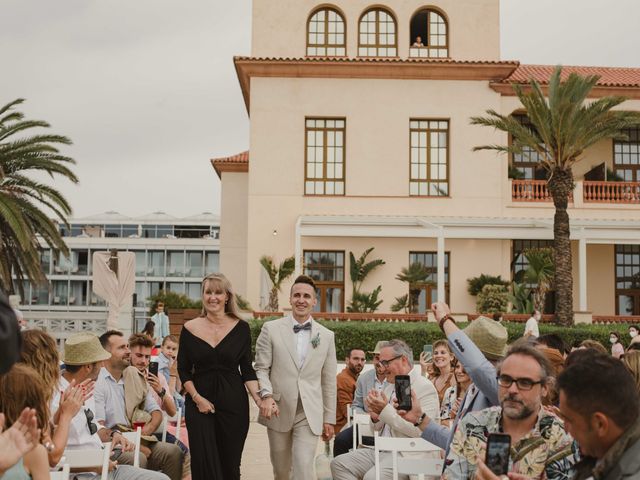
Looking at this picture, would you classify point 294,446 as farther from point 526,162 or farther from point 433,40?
point 526,162

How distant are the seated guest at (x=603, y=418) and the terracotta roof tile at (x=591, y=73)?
28.6m

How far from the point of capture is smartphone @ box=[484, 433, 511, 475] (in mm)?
3234

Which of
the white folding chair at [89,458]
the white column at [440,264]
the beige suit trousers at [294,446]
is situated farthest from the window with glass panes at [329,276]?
the white folding chair at [89,458]

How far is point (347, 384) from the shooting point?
9.73 metres

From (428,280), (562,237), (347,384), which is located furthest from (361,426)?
(428,280)

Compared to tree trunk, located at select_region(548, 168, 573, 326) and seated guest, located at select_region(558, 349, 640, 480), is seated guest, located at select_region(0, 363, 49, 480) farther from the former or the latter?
tree trunk, located at select_region(548, 168, 573, 326)

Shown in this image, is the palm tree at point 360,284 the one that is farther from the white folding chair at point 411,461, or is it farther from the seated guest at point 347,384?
the white folding chair at point 411,461

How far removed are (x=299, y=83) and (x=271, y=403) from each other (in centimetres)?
2466

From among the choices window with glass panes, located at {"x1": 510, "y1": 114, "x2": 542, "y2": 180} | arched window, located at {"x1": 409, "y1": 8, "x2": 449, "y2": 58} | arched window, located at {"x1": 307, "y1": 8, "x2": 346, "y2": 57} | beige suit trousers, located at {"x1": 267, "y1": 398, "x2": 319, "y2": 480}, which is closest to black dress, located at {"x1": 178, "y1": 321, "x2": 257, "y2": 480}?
beige suit trousers, located at {"x1": 267, "y1": 398, "x2": 319, "y2": 480}

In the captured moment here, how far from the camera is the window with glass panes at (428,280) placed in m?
29.2

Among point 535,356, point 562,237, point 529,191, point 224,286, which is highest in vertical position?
point 529,191

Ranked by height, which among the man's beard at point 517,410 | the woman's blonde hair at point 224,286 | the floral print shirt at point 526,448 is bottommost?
the floral print shirt at point 526,448

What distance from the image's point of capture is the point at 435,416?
6.57 metres

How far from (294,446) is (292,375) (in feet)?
1.94
